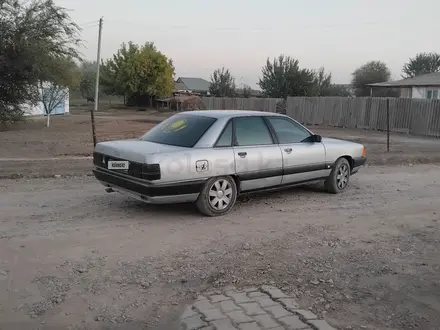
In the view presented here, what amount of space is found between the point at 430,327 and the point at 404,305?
0.37 metres

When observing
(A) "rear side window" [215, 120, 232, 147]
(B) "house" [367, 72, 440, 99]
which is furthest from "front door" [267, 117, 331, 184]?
(B) "house" [367, 72, 440, 99]

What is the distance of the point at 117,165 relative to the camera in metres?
6.71

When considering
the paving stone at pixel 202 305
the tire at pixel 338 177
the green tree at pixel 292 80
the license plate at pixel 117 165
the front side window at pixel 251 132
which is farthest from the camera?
the green tree at pixel 292 80

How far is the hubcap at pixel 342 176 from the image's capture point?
28.6 ft

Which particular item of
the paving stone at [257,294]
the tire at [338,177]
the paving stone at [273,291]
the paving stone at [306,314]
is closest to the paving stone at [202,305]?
the paving stone at [257,294]

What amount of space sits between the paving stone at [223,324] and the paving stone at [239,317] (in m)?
0.05

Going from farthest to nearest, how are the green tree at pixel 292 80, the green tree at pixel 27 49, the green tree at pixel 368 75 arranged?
the green tree at pixel 368 75, the green tree at pixel 292 80, the green tree at pixel 27 49

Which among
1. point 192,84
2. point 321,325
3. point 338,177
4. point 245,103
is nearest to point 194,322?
point 321,325

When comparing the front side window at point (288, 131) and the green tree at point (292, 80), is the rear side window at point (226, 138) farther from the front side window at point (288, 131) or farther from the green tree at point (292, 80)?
the green tree at point (292, 80)

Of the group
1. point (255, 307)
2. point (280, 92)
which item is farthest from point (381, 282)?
point (280, 92)

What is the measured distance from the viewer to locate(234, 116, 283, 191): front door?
23.4 feet

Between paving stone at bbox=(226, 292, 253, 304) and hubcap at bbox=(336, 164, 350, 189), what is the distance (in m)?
4.90

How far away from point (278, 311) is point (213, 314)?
504 mm

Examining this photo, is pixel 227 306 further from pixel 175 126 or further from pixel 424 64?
pixel 424 64
